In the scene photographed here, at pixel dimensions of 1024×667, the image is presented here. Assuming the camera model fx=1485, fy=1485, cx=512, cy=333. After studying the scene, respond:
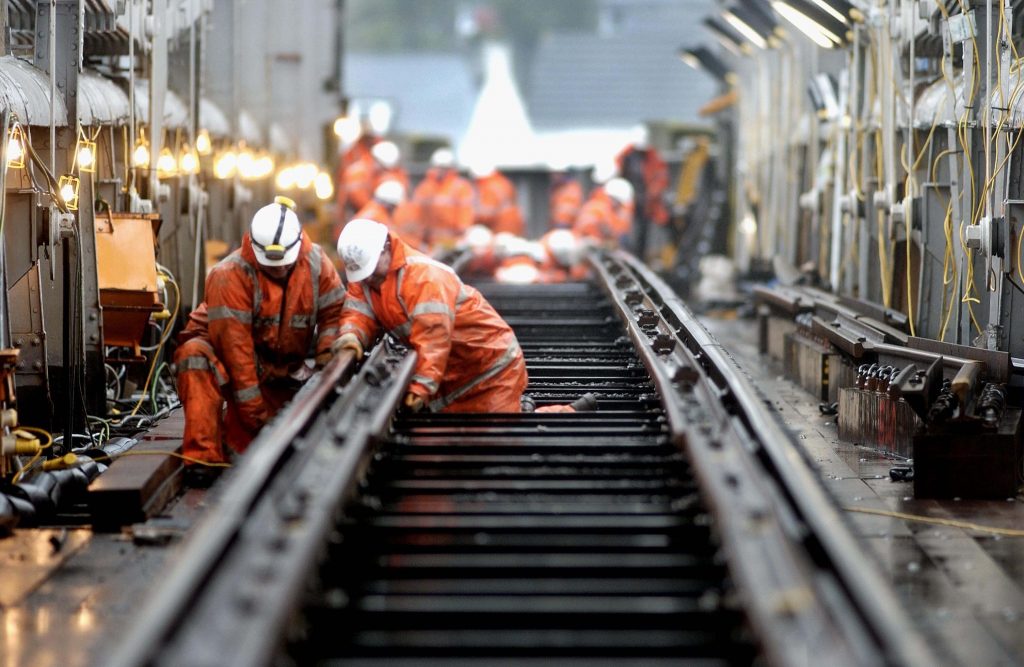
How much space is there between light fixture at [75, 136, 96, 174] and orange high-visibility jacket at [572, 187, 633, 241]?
1197cm

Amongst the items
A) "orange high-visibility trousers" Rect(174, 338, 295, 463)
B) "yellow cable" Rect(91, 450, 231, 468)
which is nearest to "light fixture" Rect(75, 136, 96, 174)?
"orange high-visibility trousers" Rect(174, 338, 295, 463)

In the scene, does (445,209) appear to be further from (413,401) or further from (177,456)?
(413,401)

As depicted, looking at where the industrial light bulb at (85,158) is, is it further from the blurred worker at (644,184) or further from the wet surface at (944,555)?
the blurred worker at (644,184)

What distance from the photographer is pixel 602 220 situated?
2156cm

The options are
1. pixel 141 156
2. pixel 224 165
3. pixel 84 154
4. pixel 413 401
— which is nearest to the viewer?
pixel 413 401

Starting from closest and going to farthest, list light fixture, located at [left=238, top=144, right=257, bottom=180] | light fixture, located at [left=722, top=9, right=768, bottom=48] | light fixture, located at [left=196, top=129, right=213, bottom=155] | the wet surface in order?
1. the wet surface
2. light fixture, located at [left=196, top=129, right=213, bottom=155]
3. light fixture, located at [left=238, top=144, right=257, bottom=180]
4. light fixture, located at [left=722, top=9, right=768, bottom=48]

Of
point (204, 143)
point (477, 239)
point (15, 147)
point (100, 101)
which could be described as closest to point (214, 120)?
point (204, 143)

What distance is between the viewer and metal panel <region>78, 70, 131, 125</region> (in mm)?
10203

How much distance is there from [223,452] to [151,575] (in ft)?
7.15

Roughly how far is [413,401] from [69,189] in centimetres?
296

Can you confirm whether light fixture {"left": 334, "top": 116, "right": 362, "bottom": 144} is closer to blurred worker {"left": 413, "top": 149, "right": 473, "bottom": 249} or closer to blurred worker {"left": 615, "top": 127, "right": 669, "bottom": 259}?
blurred worker {"left": 413, "top": 149, "right": 473, "bottom": 249}

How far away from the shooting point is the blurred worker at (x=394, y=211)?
19156mm

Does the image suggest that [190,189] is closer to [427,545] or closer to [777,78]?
[427,545]

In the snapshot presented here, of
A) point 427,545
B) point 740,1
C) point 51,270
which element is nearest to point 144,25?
point 51,270
